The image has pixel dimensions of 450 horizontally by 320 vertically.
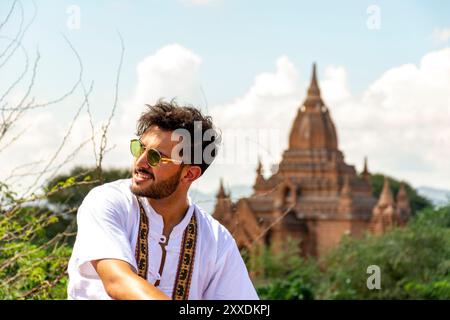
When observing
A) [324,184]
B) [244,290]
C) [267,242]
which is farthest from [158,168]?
[324,184]

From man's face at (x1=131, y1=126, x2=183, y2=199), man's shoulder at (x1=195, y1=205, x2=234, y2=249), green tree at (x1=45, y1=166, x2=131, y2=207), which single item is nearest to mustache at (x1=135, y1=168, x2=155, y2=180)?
man's face at (x1=131, y1=126, x2=183, y2=199)

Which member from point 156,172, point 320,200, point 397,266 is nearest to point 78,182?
point 156,172

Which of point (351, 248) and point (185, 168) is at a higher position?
point (185, 168)

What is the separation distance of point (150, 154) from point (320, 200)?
43805mm

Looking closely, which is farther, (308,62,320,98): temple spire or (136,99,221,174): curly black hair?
(308,62,320,98): temple spire

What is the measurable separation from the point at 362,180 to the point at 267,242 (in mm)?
7254

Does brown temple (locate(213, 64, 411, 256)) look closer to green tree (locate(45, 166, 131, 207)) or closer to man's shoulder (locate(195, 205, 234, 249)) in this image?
green tree (locate(45, 166, 131, 207))

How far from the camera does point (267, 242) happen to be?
42.8 metres

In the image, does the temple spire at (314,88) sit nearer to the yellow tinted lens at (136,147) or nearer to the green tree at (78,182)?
the green tree at (78,182)

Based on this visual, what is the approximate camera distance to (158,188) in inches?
100

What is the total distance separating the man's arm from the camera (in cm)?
218

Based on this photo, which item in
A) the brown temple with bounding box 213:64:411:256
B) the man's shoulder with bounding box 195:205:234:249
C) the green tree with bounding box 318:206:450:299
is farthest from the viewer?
the brown temple with bounding box 213:64:411:256

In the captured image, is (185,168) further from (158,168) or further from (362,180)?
(362,180)
